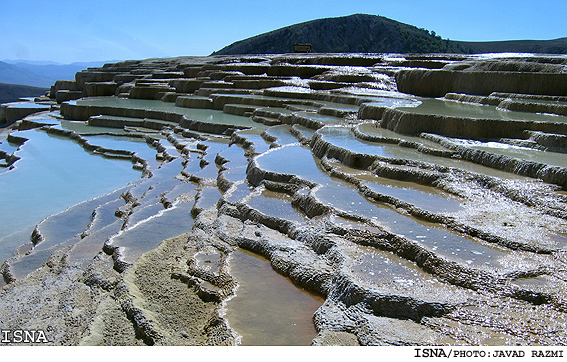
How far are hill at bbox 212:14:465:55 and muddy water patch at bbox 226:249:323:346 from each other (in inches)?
1767

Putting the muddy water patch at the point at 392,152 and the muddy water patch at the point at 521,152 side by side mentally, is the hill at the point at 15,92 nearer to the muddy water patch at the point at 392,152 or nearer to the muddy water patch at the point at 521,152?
the muddy water patch at the point at 392,152

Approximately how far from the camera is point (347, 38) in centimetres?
5134

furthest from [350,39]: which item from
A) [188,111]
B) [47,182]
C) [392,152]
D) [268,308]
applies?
[268,308]

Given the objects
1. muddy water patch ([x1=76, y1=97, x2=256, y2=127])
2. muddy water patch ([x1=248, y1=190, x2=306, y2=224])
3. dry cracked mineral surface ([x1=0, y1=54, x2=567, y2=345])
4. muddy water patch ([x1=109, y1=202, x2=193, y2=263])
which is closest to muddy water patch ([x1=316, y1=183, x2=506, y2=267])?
dry cracked mineral surface ([x1=0, y1=54, x2=567, y2=345])

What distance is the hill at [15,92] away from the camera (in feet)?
120

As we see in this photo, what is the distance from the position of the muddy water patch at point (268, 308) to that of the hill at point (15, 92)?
38.1m

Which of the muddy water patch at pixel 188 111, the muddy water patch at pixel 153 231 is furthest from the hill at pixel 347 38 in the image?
the muddy water patch at pixel 153 231

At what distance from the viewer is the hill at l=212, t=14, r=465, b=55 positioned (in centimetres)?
4772

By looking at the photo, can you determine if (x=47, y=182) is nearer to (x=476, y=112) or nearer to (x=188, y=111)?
(x=188, y=111)

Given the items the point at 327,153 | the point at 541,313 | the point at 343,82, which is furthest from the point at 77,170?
the point at 541,313

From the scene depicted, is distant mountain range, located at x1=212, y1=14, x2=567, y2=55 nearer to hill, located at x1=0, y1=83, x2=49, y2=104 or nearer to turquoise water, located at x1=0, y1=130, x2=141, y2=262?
hill, located at x1=0, y1=83, x2=49, y2=104

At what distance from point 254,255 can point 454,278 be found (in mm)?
1631
